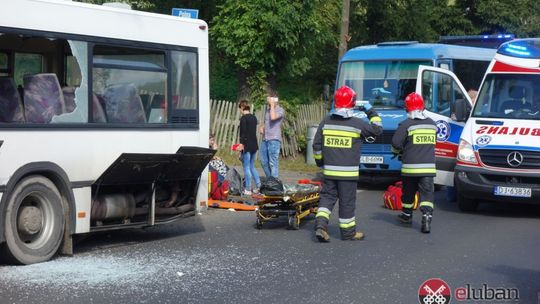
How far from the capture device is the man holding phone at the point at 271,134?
16.7m

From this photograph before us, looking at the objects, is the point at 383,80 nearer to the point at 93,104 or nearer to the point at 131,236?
the point at 131,236

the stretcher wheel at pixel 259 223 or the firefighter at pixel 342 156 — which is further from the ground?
the firefighter at pixel 342 156

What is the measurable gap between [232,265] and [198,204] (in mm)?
2556

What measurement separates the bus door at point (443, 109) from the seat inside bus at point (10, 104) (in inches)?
314

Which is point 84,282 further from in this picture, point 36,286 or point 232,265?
point 232,265

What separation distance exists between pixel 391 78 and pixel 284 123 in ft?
23.8

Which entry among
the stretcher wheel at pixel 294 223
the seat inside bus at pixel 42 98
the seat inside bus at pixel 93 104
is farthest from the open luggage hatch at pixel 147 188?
the stretcher wheel at pixel 294 223

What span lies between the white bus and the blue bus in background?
21.7 ft

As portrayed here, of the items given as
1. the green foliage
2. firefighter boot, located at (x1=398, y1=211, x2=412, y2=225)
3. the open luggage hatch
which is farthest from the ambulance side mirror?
the green foliage

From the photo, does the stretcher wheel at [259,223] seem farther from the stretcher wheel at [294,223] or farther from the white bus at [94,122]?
the white bus at [94,122]

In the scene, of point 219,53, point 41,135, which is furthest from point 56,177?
point 219,53

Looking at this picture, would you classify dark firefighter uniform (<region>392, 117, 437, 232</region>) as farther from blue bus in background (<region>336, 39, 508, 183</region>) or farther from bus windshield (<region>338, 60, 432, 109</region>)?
bus windshield (<region>338, 60, 432, 109</region>)

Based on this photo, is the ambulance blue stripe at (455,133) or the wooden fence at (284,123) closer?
the ambulance blue stripe at (455,133)
